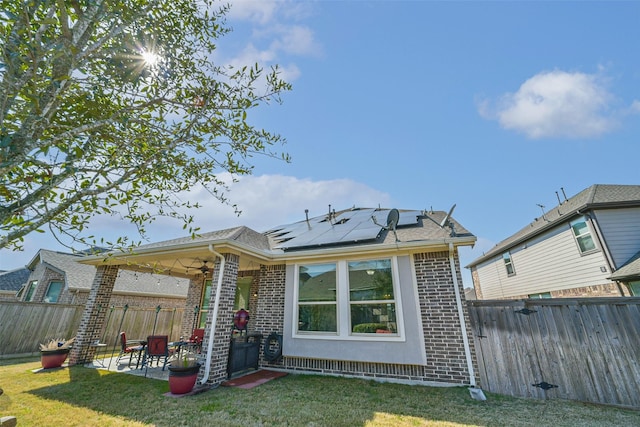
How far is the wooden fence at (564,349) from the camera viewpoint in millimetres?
4684

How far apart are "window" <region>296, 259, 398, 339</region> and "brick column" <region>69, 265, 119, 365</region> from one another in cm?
635

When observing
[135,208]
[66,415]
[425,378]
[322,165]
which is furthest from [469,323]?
[66,415]

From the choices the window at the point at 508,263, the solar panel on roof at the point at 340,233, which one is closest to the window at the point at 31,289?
the solar panel on roof at the point at 340,233

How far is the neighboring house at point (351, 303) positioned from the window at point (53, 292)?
876 centimetres

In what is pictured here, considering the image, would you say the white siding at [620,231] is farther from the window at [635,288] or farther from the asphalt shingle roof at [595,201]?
the window at [635,288]

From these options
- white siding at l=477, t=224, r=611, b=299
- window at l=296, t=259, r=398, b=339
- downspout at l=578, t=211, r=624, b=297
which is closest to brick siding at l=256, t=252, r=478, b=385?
window at l=296, t=259, r=398, b=339

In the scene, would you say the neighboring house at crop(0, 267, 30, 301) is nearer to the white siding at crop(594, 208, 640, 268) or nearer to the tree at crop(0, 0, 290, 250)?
the tree at crop(0, 0, 290, 250)

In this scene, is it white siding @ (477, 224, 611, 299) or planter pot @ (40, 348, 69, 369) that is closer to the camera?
planter pot @ (40, 348, 69, 369)

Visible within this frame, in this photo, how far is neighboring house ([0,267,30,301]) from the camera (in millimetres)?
17362

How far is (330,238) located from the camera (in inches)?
295

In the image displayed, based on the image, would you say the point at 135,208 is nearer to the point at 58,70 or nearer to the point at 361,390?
the point at 58,70

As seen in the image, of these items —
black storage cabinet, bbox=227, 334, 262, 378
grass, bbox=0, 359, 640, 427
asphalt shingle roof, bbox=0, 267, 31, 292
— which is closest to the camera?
grass, bbox=0, 359, 640, 427

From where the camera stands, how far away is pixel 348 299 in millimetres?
6602

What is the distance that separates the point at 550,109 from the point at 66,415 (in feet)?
46.5
